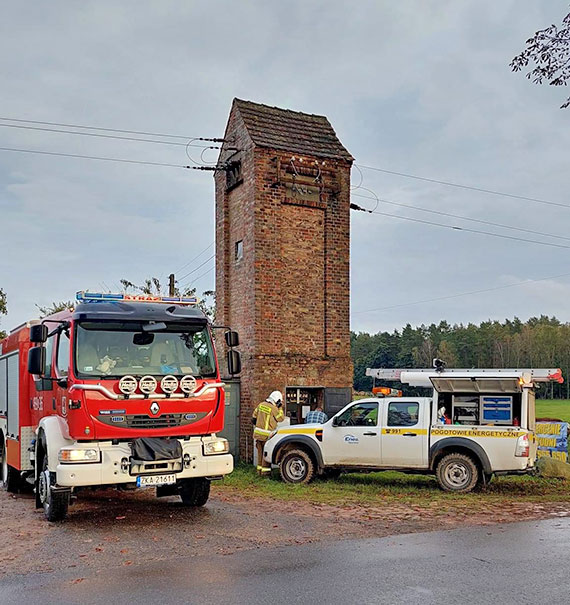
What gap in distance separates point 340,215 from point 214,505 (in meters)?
9.81

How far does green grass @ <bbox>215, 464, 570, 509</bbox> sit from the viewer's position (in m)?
13.1

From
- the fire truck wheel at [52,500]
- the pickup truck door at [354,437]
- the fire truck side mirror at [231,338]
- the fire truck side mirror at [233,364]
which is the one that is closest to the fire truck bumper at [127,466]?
the fire truck wheel at [52,500]

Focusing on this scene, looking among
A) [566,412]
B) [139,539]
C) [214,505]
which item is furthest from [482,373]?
[566,412]

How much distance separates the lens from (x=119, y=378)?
1041 centimetres

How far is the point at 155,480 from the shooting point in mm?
10461

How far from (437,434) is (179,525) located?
5895mm

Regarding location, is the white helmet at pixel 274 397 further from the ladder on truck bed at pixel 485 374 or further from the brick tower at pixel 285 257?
the ladder on truck bed at pixel 485 374

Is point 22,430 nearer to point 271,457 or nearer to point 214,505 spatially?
point 214,505

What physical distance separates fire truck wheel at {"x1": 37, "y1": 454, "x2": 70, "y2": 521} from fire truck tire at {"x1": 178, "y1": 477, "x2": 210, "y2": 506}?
1748 mm

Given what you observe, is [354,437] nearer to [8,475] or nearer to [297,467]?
[297,467]

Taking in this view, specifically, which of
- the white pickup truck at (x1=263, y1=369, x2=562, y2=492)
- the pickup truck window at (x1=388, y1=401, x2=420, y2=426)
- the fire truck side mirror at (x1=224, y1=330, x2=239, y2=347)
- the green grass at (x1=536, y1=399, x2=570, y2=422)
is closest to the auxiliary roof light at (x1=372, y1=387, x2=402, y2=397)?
the white pickup truck at (x1=263, y1=369, x2=562, y2=492)

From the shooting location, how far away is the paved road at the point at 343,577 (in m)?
6.74

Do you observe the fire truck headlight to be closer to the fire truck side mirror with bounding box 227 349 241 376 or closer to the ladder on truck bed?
the fire truck side mirror with bounding box 227 349 241 376

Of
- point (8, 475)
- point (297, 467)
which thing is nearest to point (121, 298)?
point (8, 475)
